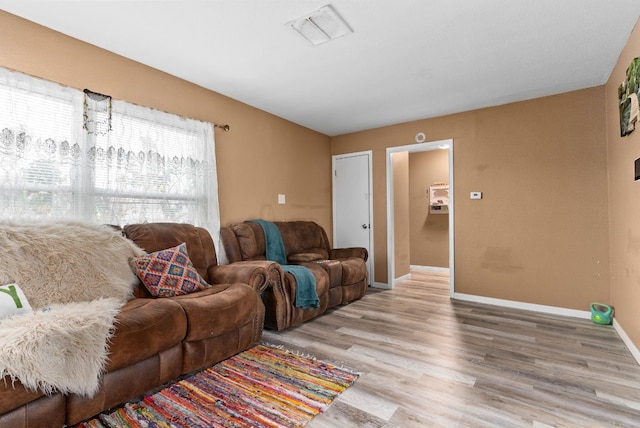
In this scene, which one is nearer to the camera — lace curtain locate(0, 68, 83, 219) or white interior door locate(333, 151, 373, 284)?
lace curtain locate(0, 68, 83, 219)

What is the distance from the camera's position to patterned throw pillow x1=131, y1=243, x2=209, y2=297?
93.5 inches

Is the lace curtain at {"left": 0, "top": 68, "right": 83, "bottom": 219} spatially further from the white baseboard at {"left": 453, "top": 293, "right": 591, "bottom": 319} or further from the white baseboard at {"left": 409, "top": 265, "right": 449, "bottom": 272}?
the white baseboard at {"left": 409, "top": 265, "right": 449, "bottom": 272}

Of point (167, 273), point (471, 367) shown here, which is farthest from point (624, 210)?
point (167, 273)

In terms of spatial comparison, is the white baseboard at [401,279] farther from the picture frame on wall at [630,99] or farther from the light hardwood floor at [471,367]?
the picture frame on wall at [630,99]

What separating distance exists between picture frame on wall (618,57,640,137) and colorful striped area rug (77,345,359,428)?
109 inches

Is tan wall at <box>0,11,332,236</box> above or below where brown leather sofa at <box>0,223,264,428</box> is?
above

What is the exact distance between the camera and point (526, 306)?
379 centimetres

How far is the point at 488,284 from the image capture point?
13.3ft

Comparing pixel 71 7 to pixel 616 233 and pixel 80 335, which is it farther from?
pixel 616 233

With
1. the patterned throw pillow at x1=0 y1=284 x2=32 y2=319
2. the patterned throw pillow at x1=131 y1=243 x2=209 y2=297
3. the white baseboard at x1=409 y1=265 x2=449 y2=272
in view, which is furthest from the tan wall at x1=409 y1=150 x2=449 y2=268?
the patterned throw pillow at x1=0 y1=284 x2=32 y2=319

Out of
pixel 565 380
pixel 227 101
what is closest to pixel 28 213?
pixel 227 101

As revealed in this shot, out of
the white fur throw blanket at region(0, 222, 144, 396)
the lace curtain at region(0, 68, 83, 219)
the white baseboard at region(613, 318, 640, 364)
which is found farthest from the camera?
the white baseboard at region(613, 318, 640, 364)

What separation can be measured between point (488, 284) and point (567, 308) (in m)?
0.80

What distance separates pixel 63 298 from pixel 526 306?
4427 millimetres
